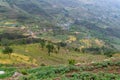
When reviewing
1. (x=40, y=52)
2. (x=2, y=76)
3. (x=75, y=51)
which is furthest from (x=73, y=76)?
(x=75, y=51)

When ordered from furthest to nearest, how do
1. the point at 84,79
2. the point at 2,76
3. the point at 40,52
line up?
the point at 40,52 → the point at 2,76 → the point at 84,79

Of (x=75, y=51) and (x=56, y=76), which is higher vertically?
(x=56, y=76)

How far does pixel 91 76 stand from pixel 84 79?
3.43 feet

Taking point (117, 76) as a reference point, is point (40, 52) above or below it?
below

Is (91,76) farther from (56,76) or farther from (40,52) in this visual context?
(40,52)

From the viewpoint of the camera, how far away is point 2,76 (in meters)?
38.0

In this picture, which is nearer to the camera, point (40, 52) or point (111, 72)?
point (111, 72)

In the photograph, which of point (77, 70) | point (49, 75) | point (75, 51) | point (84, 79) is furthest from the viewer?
point (75, 51)

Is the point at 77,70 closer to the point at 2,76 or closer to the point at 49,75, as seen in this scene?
the point at 49,75

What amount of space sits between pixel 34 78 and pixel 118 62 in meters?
11.2

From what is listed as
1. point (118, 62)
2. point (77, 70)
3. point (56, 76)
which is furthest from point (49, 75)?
point (118, 62)

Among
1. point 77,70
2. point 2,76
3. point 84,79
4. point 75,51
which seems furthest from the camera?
point 75,51

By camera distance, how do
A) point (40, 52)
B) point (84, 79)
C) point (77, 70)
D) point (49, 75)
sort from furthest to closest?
point (40, 52)
point (77, 70)
point (49, 75)
point (84, 79)

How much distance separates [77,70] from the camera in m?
35.3
